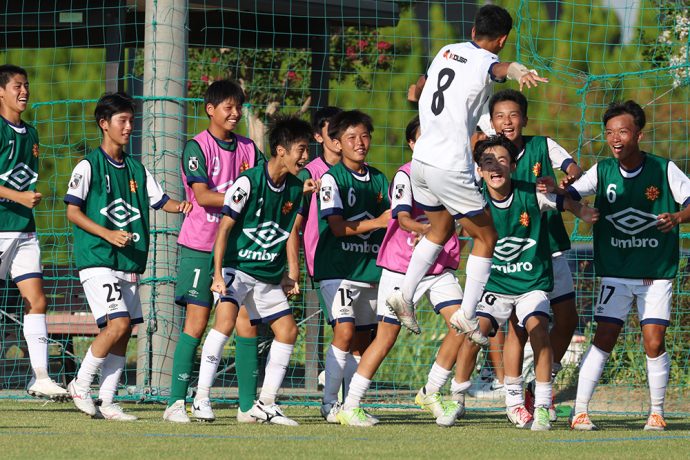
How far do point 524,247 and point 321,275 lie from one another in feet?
4.59

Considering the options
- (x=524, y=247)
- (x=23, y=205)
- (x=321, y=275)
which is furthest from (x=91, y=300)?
(x=524, y=247)

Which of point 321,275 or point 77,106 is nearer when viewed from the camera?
point 321,275

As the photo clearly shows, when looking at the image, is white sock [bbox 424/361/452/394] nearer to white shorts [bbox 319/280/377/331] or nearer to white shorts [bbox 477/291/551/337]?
white shorts [bbox 477/291/551/337]

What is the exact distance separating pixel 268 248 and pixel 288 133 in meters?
0.73

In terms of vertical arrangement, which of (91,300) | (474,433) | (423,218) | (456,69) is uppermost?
(456,69)

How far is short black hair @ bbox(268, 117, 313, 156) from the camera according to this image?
7.49 metres

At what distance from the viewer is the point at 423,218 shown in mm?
7848

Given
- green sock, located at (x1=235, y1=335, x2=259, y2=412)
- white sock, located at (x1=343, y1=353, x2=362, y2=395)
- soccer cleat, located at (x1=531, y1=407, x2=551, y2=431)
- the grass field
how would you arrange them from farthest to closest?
white sock, located at (x1=343, y1=353, x2=362, y2=395) < green sock, located at (x1=235, y1=335, x2=259, y2=412) < soccer cleat, located at (x1=531, y1=407, x2=551, y2=431) < the grass field

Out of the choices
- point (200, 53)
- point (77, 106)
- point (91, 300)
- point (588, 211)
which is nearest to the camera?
point (588, 211)

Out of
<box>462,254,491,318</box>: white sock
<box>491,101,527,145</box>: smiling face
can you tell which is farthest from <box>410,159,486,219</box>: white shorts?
<box>491,101,527,145</box>: smiling face

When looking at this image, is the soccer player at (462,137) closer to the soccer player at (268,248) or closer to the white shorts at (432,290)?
the white shorts at (432,290)

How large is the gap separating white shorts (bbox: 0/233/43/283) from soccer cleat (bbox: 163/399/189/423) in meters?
1.57

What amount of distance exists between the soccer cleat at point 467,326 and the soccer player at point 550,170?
0.93 m

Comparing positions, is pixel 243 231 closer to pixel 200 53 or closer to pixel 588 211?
pixel 588 211
